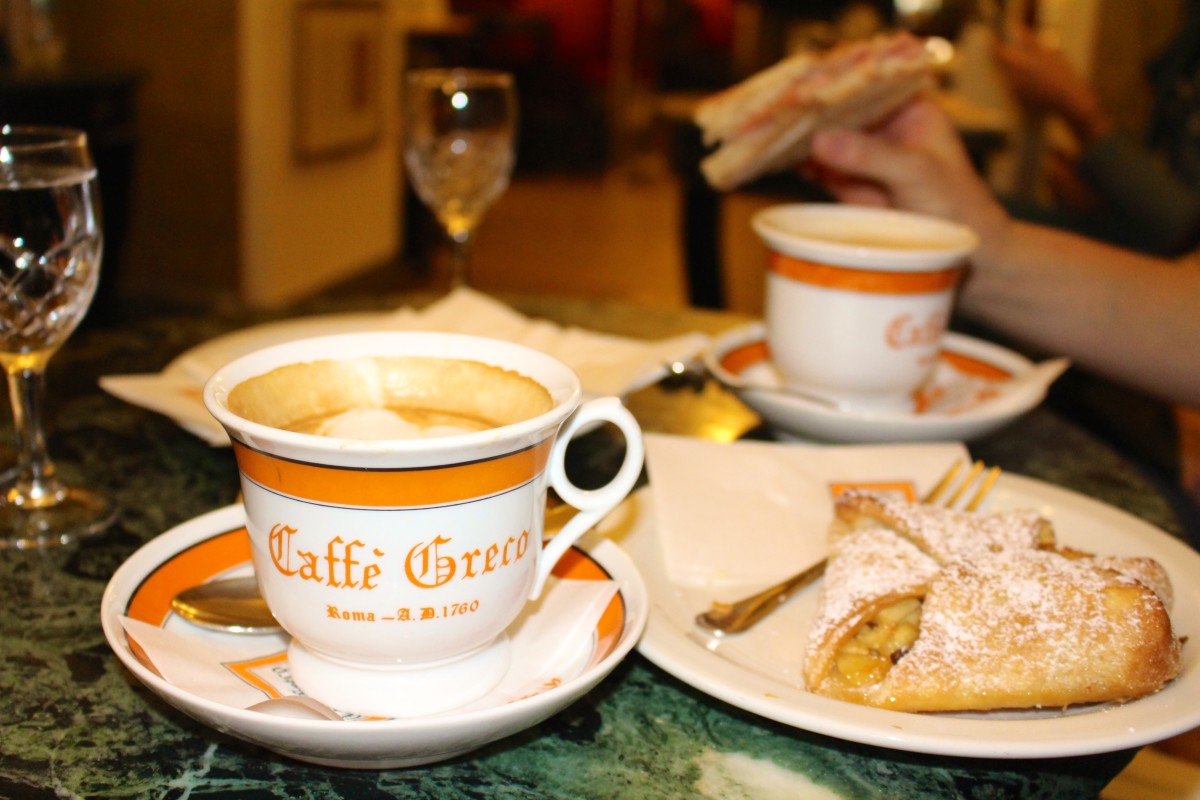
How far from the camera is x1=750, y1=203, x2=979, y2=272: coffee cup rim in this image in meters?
0.98

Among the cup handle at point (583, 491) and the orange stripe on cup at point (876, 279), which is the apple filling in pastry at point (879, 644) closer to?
the cup handle at point (583, 491)

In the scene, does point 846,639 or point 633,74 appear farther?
point 633,74

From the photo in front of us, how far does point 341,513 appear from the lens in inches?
20.2

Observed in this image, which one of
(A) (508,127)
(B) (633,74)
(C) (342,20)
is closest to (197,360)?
(A) (508,127)

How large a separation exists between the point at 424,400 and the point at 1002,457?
2.10 ft

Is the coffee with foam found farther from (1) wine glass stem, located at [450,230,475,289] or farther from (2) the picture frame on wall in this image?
(2) the picture frame on wall

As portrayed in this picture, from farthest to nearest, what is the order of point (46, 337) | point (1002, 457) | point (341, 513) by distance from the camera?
point (1002, 457)
point (46, 337)
point (341, 513)

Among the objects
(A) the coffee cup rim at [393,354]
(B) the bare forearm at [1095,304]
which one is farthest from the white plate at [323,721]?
(B) the bare forearm at [1095,304]

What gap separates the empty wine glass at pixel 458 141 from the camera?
1308mm

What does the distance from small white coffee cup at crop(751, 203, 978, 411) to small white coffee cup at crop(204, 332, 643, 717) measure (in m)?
0.48

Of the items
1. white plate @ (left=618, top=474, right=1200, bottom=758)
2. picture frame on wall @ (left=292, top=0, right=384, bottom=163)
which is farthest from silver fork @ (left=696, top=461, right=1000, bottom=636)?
picture frame on wall @ (left=292, top=0, right=384, bottom=163)

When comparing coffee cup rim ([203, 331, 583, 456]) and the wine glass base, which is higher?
coffee cup rim ([203, 331, 583, 456])

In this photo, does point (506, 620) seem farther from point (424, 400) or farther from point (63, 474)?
point (63, 474)

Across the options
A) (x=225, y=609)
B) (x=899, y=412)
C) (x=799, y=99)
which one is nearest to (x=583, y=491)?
(x=225, y=609)
